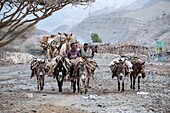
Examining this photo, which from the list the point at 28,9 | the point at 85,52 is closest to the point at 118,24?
the point at 85,52

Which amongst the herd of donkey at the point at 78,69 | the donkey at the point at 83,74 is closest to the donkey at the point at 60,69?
the herd of donkey at the point at 78,69

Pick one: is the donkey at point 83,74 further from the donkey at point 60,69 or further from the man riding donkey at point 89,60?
the donkey at point 60,69

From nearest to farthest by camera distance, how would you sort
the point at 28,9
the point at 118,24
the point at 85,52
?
the point at 28,9
the point at 85,52
the point at 118,24

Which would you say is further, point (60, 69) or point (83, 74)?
point (60, 69)

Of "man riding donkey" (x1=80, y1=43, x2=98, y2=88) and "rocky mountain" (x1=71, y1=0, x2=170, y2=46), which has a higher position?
"rocky mountain" (x1=71, y1=0, x2=170, y2=46)

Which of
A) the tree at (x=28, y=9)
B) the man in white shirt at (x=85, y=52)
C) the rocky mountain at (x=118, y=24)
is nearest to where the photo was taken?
the tree at (x=28, y=9)

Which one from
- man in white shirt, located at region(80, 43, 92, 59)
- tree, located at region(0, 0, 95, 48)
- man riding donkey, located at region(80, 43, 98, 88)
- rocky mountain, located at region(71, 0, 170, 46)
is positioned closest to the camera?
tree, located at region(0, 0, 95, 48)

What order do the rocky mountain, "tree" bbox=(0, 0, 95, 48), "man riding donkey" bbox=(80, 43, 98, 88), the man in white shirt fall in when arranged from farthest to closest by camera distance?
the rocky mountain → the man in white shirt → "man riding donkey" bbox=(80, 43, 98, 88) → "tree" bbox=(0, 0, 95, 48)

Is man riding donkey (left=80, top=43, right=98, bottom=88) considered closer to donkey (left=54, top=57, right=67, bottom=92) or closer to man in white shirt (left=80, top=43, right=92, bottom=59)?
man in white shirt (left=80, top=43, right=92, bottom=59)

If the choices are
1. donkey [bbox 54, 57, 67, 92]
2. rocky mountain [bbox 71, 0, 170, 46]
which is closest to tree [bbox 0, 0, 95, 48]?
donkey [bbox 54, 57, 67, 92]

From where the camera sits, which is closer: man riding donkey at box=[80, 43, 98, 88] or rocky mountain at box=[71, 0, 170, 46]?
man riding donkey at box=[80, 43, 98, 88]

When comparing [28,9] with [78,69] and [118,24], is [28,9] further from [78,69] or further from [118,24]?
[118,24]

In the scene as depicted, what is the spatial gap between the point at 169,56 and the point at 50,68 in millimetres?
36384

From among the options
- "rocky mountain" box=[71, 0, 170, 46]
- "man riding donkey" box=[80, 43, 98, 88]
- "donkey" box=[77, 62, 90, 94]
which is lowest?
"donkey" box=[77, 62, 90, 94]
